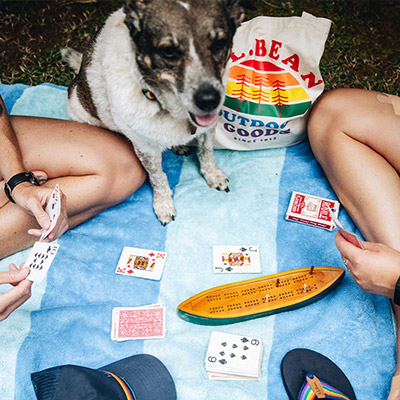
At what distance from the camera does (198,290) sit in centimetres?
214

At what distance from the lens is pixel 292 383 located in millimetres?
1798

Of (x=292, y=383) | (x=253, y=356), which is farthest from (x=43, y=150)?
(x=292, y=383)

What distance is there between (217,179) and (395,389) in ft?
4.42

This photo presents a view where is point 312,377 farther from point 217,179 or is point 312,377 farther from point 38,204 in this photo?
point 38,204

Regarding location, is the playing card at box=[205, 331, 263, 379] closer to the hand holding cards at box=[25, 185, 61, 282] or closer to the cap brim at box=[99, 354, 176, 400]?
the cap brim at box=[99, 354, 176, 400]

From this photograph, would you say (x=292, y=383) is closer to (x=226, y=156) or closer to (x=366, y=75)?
(x=226, y=156)

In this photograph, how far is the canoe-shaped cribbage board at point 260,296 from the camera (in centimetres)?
200

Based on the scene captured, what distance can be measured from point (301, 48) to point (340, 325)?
54.8 inches

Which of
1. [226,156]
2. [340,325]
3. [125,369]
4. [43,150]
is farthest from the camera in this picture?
[226,156]

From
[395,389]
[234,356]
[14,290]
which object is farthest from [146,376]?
[395,389]

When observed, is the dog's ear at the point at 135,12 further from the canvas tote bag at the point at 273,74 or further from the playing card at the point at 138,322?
the playing card at the point at 138,322

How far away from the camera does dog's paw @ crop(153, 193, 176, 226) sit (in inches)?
93.2

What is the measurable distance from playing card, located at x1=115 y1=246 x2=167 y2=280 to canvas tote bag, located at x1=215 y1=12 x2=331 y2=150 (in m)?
0.85

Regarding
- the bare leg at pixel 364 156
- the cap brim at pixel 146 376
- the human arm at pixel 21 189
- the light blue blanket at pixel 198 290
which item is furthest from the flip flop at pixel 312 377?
the human arm at pixel 21 189
